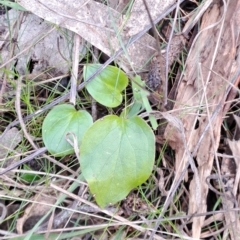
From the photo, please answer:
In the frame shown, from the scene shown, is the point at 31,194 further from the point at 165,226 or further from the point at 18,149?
the point at 165,226

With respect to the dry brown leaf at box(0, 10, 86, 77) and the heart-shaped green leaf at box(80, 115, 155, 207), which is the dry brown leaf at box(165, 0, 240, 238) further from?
the dry brown leaf at box(0, 10, 86, 77)

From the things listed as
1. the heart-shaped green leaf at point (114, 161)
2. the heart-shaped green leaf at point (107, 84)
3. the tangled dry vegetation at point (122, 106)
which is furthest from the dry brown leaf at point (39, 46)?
the heart-shaped green leaf at point (114, 161)

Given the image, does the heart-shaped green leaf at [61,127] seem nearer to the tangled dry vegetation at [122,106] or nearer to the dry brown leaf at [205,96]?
the tangled dry vegetation at [122,106]

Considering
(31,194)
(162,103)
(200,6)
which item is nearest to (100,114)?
(162,103)

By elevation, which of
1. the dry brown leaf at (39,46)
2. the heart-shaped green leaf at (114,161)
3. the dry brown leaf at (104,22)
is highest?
the dry brown leaf at (104,22)

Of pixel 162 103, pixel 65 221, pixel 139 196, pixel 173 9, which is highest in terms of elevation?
pixel 173 9

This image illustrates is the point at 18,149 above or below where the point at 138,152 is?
below
